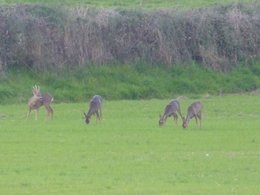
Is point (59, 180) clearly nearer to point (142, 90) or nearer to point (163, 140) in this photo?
point (163, 140)

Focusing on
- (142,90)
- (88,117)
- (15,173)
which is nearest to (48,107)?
(88,117)

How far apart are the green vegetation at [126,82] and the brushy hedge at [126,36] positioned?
23.0 inches

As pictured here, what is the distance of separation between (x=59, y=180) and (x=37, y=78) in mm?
24994

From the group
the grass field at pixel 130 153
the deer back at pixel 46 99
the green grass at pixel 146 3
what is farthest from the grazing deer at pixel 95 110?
the green grass at pixel 146 3

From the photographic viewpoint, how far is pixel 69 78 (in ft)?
152

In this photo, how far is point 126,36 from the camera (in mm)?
49594

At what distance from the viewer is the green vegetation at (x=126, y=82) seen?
44.6m

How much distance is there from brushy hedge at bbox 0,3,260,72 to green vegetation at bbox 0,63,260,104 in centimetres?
59

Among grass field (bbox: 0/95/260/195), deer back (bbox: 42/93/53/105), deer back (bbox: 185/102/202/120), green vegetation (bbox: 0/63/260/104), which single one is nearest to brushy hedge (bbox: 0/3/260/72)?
green vegetation (bbox: 0/63/260/104)

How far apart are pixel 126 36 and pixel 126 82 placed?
3.62 meters

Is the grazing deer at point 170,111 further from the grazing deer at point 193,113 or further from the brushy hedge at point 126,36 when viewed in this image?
the brushy hedge at point 126,36

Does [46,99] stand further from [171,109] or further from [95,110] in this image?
[171,109]

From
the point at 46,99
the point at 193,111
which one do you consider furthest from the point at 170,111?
the point at 46,99

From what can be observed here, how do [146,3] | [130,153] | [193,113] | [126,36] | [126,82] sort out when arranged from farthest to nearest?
[146,3] → [126,36] → [126,82] → [193,113] → [130,153]
